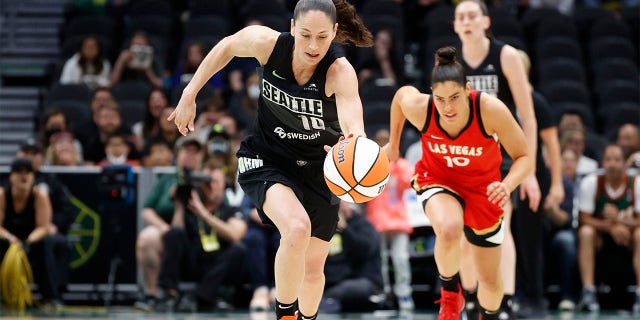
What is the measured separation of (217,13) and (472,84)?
6910 mm

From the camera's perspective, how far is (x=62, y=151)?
977 centimetres

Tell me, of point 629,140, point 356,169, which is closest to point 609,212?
point 629,140

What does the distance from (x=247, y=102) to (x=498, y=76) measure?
471 cm

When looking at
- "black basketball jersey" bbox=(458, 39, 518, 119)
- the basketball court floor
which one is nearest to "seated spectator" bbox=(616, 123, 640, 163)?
the basketball court floor

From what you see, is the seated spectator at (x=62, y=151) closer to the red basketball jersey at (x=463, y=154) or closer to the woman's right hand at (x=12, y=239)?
the woman's right hand at (x=12, y=239)

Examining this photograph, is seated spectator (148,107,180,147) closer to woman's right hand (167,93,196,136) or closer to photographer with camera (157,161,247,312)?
photographer with camera (157,161,247,312)

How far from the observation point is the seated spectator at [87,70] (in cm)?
1204

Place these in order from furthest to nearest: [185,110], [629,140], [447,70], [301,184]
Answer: [629,140]
[447,70]
[301,184]
[185,110]

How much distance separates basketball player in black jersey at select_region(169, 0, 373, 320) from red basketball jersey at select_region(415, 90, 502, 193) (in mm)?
760

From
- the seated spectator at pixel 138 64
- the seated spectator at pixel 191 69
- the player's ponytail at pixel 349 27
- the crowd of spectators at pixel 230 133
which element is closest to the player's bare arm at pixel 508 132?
the player's ponytail at pixel 349 27

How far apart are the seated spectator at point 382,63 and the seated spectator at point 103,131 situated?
2.73 metres

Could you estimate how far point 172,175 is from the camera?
30.6ft

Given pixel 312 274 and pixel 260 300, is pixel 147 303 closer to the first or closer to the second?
pixel 260 300

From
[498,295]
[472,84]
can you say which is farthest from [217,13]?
[498,295]
